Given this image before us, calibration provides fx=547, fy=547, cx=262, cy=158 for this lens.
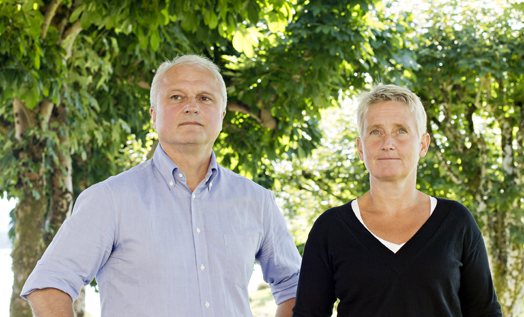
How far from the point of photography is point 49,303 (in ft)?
5.13

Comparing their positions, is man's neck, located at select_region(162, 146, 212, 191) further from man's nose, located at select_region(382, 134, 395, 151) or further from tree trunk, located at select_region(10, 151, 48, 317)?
tree trunk, located at select_region(10, 151, 48, 317)

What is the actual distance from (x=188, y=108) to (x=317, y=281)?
73 centimetres

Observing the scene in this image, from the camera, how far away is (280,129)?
6574mm

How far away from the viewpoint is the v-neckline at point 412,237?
168cm

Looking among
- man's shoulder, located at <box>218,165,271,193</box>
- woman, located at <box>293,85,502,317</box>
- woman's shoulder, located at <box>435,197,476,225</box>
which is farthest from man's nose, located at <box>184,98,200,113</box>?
woman's shoulder, located at <box>435,197,476,225</box>

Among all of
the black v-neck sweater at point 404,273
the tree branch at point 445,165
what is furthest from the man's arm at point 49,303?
the tree branch at point 445,165

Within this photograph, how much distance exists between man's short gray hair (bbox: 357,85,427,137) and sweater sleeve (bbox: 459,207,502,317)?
400 millimetres

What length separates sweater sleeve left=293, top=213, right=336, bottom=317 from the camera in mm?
1769

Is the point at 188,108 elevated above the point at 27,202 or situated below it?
below

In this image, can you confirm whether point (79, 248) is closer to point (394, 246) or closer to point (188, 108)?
point (188, 108)

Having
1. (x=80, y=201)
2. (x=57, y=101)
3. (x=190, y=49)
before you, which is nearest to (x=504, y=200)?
(x=190, y=49)

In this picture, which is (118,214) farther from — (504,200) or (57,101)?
(504,200)

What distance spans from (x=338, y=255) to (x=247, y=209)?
391 mm

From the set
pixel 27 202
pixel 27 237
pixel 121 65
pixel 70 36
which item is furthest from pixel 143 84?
pixel 27 237
